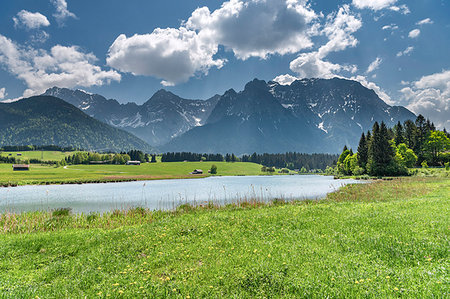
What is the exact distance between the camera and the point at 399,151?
9469 cm

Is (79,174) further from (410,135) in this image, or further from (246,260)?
(410,135)

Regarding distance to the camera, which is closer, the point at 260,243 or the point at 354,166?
the point at 260,243

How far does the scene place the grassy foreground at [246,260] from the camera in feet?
24.4

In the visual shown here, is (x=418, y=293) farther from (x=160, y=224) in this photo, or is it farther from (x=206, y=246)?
(x=160, y=224)

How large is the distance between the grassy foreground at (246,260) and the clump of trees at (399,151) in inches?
3246

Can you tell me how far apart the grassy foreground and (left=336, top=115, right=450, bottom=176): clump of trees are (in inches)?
3246

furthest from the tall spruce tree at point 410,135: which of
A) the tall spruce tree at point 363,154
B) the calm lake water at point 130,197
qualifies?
the calm lake water at point 130,197

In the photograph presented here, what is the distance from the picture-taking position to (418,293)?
6371 mm

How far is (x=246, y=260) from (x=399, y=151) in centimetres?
10955

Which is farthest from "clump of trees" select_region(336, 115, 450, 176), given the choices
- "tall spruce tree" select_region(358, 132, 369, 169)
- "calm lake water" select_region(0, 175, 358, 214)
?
"calm lake water" select_region(0, 175, 358, 214)

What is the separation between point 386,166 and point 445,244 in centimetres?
9057

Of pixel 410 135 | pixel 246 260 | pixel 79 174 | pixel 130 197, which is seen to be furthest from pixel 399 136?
pixel 79 174

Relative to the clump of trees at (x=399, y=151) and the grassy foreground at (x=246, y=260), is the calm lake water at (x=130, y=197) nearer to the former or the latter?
the grassy foreground at (x=246, y=260)

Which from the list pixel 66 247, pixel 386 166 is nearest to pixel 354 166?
pixel 386 166
